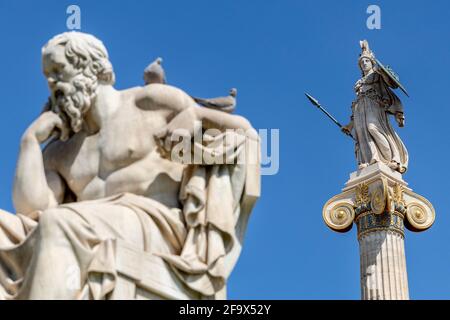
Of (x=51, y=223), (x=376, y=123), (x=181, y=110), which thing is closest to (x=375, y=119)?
(x=376, y=123)

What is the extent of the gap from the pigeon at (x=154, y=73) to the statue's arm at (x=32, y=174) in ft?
2.50

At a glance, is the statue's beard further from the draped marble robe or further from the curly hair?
the draped marble robe

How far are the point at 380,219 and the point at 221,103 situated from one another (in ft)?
52.0

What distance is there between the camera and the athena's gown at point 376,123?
24.2 m

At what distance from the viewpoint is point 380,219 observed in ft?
76.2

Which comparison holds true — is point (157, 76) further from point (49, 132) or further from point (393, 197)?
point (393, 197)

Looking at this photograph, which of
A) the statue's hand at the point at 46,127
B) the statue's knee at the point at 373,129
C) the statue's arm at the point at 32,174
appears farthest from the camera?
the statue's knee at the point at 373,129

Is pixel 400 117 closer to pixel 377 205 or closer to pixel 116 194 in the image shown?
pixel 377 205

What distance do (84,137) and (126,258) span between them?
1.17 metres

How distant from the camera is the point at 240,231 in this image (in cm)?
752

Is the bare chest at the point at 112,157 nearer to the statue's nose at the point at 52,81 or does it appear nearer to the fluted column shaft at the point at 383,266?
the statue's nose at the point at 52,81

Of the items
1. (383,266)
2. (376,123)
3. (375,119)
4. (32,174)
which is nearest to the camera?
(32,174)

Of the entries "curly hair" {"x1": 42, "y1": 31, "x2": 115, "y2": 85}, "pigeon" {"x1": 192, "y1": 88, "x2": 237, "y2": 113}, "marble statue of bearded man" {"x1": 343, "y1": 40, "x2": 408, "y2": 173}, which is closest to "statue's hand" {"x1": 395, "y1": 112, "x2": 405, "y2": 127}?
"marble statue of bearded man" {"x1": 343, "y1": 40, "x2": 408, "y2": 173}

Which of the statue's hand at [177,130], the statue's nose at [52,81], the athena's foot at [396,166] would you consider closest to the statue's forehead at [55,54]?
the statue's nose at [52,81]
